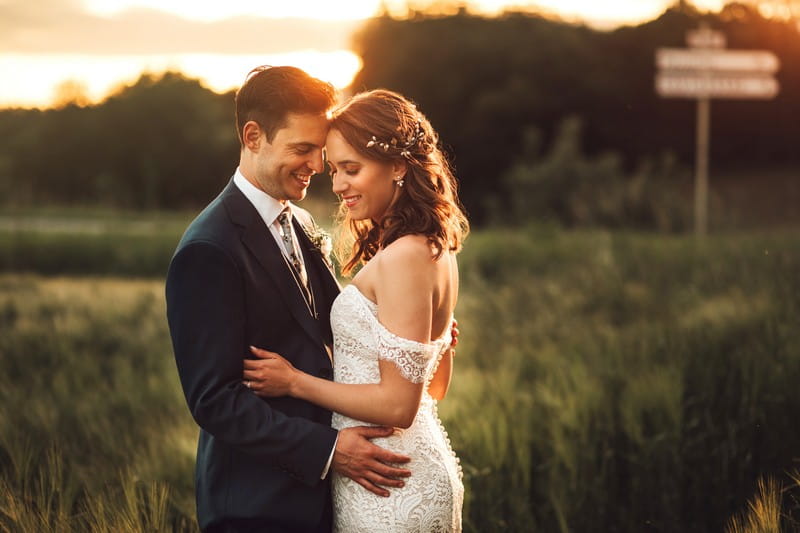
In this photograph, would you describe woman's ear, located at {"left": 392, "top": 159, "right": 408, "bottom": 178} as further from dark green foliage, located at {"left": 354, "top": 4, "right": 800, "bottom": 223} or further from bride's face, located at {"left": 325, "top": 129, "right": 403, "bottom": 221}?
dark green foliage, located at {"left": 354, "top": 4, "right": 800, "bottom": 223}

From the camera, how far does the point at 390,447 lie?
2988 mm

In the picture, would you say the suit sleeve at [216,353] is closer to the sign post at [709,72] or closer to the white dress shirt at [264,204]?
the white dress shirt at [264,204]

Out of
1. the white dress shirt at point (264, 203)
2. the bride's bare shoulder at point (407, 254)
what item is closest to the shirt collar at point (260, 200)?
the white dress shirt at point (264, 203)

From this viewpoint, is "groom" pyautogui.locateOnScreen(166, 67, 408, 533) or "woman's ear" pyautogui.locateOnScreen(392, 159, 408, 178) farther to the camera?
"woman's ear" pyautogui.locateOnScreen(392, 159, 408, 178)

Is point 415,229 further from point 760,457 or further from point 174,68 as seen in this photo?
point 174,68

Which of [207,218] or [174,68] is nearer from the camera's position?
[207,218]

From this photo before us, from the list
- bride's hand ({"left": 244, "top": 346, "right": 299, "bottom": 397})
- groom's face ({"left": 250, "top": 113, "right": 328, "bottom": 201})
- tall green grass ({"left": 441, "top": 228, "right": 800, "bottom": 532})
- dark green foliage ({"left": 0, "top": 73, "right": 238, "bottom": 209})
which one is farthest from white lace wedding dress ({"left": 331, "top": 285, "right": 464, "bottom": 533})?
dark green foliage ({"left": 0, "top": 73, "right": 238, "bottom": 209})

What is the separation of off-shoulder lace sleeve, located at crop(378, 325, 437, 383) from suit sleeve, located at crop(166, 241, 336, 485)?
0.41m

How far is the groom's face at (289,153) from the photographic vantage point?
3088 millimetres

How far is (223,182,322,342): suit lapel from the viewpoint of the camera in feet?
9.61

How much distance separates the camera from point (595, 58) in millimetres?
35500

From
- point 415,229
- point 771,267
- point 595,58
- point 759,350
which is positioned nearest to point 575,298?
point 771,267

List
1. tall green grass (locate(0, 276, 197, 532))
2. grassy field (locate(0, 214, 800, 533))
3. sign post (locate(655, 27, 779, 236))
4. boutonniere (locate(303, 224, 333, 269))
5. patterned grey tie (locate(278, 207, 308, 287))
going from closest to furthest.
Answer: patterned grey tie (locate(278, 207, 308, 287))
boutonniere (locate(303, 224, 333, 269))
tall green grass (locate(0, 276, 197, 532))
grassy field (locate(0, 214, 800, 533))
sign post (locate(655, 27, 779, 236))

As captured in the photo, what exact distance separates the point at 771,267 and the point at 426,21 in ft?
103
